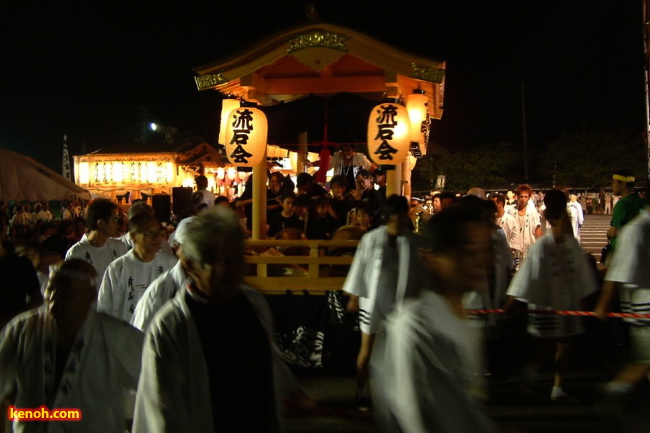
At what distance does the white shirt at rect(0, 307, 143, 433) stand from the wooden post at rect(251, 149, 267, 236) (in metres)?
6.24

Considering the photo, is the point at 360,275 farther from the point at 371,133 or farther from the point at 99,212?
the point at 371,133

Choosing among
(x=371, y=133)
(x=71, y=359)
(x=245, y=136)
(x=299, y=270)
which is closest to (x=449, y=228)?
(x=71, y=359)

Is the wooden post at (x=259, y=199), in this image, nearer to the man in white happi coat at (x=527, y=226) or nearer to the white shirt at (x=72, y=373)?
the man in white happi coat at (x=527, y=226)

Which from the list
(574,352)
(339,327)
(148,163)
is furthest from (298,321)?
(148,163)

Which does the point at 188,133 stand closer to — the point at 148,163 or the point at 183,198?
the point at 148,163

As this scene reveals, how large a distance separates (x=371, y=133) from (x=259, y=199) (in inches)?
77.8

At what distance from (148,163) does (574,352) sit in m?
17.6

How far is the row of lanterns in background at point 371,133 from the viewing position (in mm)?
8977

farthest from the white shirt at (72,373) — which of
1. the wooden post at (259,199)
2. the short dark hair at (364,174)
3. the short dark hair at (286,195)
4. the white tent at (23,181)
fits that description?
the white tent at (23,181)

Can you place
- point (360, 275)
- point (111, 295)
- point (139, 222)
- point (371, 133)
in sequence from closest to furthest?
1. point (111, 295)
2. point (139, 222)
3. point (360, 275)
4. point (371, 133)

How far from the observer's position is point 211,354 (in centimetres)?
239

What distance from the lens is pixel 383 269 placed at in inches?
233

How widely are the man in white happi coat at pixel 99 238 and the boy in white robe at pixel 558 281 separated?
418 centimetres

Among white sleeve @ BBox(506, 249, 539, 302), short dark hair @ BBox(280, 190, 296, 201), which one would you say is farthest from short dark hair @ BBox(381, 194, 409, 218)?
short dark hair @ BBox(280, 190, 296, 201)
